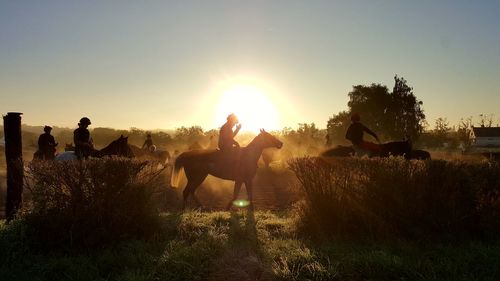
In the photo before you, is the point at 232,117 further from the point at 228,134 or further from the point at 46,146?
the point at 46,146

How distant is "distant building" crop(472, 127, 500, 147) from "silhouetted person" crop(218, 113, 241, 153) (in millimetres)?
55951

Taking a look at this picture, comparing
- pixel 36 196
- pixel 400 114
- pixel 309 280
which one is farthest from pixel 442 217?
pixel 400 114

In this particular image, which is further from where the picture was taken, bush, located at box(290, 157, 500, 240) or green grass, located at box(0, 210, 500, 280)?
bush, located at box(290, 157, 500, 240)

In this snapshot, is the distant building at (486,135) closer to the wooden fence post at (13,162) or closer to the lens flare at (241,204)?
the lens flare at (241,204)

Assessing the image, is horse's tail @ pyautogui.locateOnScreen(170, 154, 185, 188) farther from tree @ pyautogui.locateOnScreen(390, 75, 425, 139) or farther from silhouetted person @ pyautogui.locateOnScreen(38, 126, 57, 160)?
tree @ pyautogui.locateOnScreen(390, 75, 425, 139)

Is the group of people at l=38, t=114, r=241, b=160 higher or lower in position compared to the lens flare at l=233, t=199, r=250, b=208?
higher

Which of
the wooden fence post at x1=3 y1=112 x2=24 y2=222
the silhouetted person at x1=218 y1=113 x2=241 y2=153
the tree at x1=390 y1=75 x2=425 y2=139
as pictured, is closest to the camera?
the wooden fence post at x1=3 y1=112 x2=24 y2=222

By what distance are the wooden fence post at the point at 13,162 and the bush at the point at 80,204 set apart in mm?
1753

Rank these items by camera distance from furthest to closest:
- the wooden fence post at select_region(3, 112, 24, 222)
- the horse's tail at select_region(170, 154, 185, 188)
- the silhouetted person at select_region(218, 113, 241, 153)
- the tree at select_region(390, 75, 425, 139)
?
the tree at select_region(390, 75, 425, 139)
the horse's tail at select_region(170, 154, 185, 188)
the silhouetted person at select_region(218, 113, 241, 153)
the wooden fence post at select_region(3, 112, 24, 222)

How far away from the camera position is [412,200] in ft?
25.6

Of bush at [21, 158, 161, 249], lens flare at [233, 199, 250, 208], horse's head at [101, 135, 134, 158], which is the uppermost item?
horse's head at [101, 135, 134, 158]

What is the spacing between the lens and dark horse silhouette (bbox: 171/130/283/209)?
13250 millimetres

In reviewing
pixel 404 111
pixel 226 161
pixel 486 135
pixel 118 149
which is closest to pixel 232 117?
pixel 226 161

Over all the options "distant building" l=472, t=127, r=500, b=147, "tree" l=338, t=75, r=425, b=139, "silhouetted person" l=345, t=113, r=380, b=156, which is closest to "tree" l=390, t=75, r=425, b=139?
"tree" l=338, t=75, r=425, b=139
